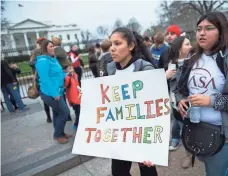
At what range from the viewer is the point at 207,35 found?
1.55 meters

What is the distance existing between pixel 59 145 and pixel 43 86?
3.39ft

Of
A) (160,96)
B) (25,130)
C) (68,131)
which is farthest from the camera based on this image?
(25,130)

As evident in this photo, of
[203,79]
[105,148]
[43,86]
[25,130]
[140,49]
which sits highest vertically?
[140,49]

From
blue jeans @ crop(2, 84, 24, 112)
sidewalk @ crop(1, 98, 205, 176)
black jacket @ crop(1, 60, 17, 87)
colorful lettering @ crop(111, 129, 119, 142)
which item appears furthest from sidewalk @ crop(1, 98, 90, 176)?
colorful lettering @ crop(111, 129, 119, 142)

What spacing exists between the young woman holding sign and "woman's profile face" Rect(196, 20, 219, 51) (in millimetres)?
457

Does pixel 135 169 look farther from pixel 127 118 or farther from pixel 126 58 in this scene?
pixel 126 58

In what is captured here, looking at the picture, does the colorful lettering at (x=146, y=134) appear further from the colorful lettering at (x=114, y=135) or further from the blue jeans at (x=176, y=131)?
the blue jeans at (x=176, y=131)

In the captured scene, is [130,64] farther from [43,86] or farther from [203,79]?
[43,86]

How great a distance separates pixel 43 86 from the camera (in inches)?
138

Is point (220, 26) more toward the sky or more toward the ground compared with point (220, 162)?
more toward the sky

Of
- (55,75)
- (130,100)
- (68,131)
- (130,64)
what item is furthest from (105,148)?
(68,131)

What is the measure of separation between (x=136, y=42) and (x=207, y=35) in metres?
0.64

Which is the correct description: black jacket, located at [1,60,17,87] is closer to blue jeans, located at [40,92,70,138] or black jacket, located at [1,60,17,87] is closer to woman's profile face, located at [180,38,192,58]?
blue jeans, located at [40,92,70,138]

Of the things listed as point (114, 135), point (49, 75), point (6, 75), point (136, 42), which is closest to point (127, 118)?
point (114, 135)
